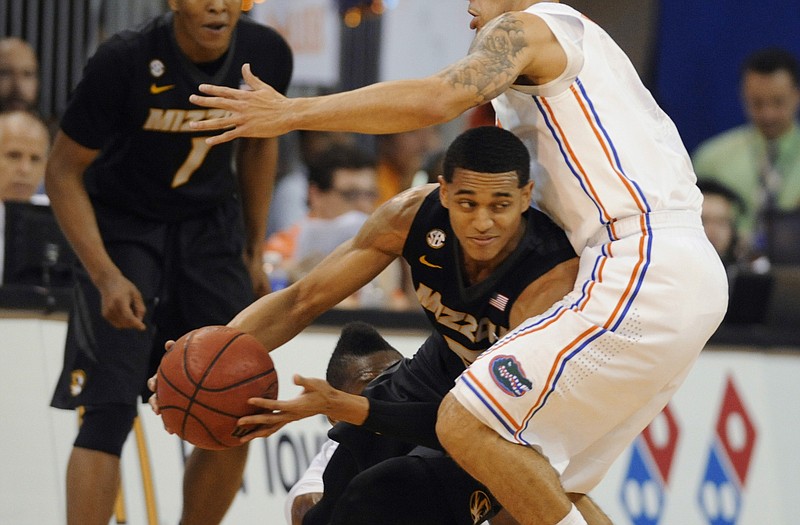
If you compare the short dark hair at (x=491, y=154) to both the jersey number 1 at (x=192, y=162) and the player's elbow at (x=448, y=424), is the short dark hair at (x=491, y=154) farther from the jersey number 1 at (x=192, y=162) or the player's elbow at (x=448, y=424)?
the jersey number 1 at (x=192, y=162)

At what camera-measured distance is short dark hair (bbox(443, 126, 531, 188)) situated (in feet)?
13.6

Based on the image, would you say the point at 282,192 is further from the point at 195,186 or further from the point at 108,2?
the point at 195,186

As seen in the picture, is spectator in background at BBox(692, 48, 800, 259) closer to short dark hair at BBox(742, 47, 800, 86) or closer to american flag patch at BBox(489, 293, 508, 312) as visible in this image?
short dark hair at BBox(742, 47, 800, 86)

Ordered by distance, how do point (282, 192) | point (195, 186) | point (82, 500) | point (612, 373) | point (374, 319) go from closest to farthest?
point (612, 373) → point (82, 500) → point (195, 186) → point (374, 319) → point (282, 192)

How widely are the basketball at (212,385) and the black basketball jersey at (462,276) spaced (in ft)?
2.14

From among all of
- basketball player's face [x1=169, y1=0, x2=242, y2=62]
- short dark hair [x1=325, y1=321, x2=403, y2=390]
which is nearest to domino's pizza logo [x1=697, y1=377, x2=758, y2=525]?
short dark hair [x1=325, y1=321, x2=403, y2=390]

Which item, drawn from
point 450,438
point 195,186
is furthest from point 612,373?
point 195,186

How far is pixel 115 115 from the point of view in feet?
16.8

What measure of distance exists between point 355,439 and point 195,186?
4.11 feet

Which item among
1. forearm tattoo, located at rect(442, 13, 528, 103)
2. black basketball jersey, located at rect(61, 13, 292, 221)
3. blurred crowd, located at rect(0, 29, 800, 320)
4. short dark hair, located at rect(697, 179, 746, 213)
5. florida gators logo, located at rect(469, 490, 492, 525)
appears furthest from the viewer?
short dark hair, located at rect(697, 179, 746, 213)

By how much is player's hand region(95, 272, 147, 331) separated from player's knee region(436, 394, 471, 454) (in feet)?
4.70

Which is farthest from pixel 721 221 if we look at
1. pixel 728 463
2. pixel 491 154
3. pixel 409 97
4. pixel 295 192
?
pixel 409 97

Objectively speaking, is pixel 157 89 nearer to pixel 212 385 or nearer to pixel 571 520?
pixel 212 385

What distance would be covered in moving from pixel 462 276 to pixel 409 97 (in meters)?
0.83
